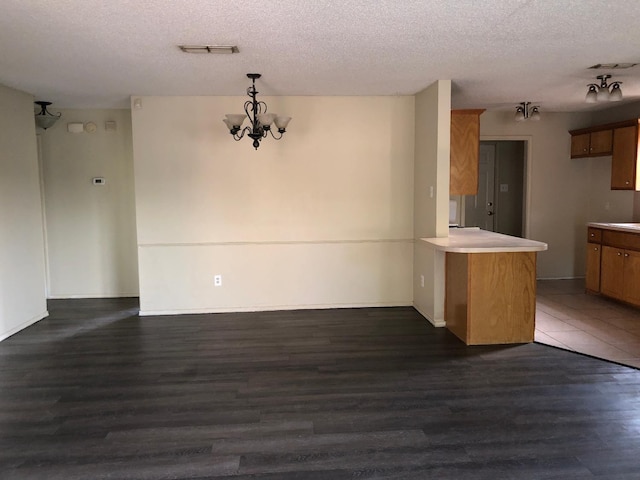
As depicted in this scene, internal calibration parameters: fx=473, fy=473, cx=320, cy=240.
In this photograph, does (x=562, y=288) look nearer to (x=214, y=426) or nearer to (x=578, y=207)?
(x=578, y=207)

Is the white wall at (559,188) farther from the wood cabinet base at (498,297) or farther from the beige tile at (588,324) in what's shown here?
the wood cabinet base at (498,297)

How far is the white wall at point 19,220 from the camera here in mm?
4398

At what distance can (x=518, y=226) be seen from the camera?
792 centimetres

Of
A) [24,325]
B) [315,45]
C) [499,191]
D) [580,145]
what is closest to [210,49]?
[315,45]

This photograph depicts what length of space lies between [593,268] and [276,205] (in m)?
3.88

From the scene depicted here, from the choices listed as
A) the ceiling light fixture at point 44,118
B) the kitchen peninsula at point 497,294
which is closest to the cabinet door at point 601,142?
the kitchen peninsula at point 497,294

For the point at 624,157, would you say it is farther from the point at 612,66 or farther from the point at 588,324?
the point at 588,324

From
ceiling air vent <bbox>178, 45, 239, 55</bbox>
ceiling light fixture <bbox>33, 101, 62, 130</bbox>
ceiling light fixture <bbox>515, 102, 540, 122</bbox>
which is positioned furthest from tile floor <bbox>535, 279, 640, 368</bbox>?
ceiling light fixture <bbox>33, 101, 62, 130</bbox>

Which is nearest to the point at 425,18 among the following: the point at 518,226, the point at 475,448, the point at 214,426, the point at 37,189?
the point at 475,448

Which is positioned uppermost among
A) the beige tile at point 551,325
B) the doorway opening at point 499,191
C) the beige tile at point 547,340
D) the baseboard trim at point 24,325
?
the doorway opening at point 499,191

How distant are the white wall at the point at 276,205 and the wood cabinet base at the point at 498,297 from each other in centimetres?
133

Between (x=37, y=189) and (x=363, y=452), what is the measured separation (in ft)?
14.3

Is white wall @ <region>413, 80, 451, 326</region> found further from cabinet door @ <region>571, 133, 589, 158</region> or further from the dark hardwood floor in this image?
cabinet door @ <region>571, 133, 589, 158</region>

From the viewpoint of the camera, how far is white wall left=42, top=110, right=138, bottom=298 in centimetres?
592
